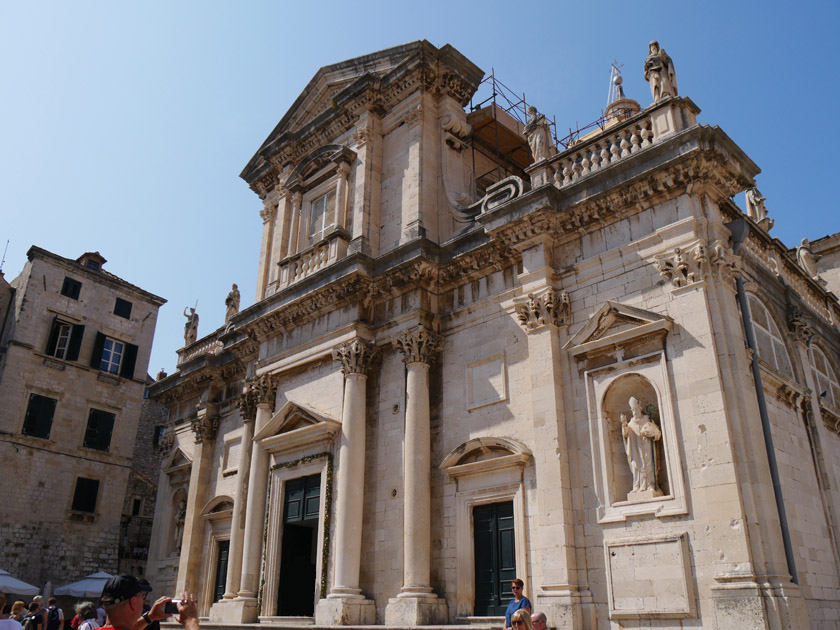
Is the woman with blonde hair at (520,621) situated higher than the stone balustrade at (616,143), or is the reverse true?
the stone balustrade at (616,143)

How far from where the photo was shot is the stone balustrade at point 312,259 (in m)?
15.6

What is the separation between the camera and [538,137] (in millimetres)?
13234

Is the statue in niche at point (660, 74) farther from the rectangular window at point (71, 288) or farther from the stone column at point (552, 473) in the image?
the rectangular window at point (71, 288)

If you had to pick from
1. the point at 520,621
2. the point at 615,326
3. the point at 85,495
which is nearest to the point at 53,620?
the point at 520,621

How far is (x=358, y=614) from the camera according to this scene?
12.3 metres

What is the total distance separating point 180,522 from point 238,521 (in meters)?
5.24

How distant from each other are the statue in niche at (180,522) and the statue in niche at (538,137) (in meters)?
14.1

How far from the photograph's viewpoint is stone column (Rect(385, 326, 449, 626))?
456 inches

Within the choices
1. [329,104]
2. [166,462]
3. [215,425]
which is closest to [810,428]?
[329,104]

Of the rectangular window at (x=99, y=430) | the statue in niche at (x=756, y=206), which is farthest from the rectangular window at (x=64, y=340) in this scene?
the statue in niche at (x=756, y=206)

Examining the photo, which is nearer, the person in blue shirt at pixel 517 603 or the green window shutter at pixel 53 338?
the person in blue shirt at pixel 517 603

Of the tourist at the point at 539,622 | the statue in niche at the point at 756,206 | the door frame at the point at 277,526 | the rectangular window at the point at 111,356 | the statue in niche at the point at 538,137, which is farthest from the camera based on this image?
the rectangular window at the point at 111,356

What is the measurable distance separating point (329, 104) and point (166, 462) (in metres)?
12.0

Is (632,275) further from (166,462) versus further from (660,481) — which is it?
(166,462)
